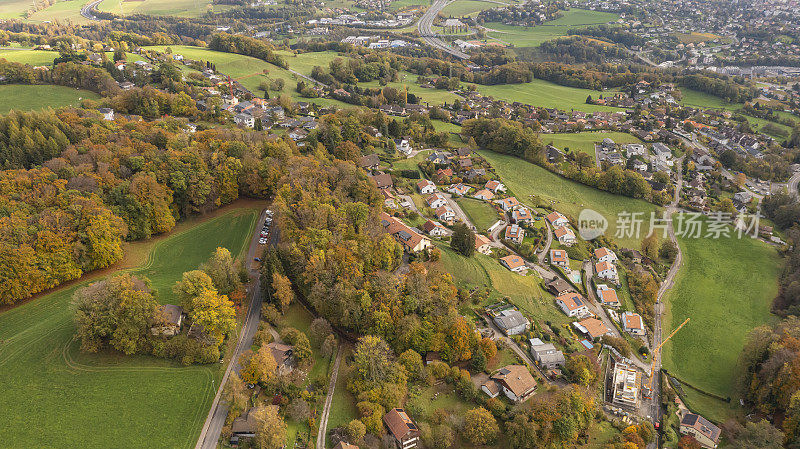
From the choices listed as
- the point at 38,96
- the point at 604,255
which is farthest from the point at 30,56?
the point at 604,255

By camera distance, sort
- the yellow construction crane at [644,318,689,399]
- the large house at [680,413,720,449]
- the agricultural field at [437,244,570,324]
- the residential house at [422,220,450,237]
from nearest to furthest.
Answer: the large house at [680,413,720,449] → the yellow construction crane at [644,318,689,399] → the agricultural field at [437,244,570,324] → the residential house at [422,220,450,237]

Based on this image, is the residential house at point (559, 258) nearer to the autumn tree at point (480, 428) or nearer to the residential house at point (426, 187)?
the residential house at point (426, 187)

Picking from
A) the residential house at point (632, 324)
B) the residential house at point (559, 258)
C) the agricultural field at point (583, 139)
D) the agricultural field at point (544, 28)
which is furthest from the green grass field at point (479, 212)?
the agricultural field at point (544, 28)

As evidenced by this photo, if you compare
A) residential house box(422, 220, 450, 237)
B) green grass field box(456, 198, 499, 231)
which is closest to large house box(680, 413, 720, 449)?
green grass field box(456, 198, 499, 231)

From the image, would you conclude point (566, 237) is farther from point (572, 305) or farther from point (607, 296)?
point (572, 305)

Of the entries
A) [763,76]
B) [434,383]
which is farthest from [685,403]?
[763,76]

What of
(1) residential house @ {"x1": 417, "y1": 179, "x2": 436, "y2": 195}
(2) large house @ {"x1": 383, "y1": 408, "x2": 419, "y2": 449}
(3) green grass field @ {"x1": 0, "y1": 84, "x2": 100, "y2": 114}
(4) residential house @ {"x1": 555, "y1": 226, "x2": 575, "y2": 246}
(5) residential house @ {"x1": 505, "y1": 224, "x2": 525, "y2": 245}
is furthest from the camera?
(3) green grass field @ {"x1": 0, "y1": 84, "x2": 100, "y2": 114}

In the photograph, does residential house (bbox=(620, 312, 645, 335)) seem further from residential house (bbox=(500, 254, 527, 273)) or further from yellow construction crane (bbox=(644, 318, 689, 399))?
residential house (bbox=(500, 254, 527, 273))
